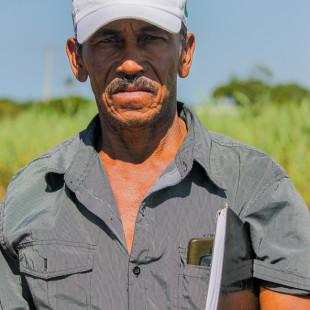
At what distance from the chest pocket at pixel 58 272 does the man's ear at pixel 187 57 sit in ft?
2.52

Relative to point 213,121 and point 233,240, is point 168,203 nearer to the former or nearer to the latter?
point 233,240

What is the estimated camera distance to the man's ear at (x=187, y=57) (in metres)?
2.32

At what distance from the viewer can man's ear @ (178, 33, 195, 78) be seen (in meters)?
2.32

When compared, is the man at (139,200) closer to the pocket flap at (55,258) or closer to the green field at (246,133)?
the pocket flap at (55,258)

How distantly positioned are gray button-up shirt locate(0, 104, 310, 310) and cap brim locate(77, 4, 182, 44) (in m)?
0.38

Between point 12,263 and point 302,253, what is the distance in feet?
3.35

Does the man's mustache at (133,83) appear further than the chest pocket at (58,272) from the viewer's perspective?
→ Yes

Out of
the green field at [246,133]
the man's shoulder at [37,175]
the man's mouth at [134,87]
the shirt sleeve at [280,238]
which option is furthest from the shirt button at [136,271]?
the green field at [246,133]

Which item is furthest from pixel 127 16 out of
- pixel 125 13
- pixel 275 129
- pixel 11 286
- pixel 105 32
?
pixel 275 129

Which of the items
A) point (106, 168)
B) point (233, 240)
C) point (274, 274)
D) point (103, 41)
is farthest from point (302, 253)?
point (103, 41)

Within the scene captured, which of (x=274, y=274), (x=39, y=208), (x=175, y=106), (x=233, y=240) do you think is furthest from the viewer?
(x=175, y=106)

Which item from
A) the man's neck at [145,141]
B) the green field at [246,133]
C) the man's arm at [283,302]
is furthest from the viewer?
the green field at [246,133]

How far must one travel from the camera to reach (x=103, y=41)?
7.05ft

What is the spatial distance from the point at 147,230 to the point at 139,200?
191 mm
